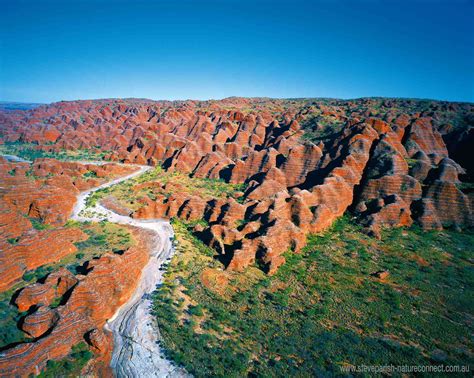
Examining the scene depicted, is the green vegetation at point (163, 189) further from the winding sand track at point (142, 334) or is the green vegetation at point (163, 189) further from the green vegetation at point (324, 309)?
the green vegetation at point (324, 309)

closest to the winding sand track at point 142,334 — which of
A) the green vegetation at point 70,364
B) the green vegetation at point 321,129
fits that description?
the green vegetation at point 70,364

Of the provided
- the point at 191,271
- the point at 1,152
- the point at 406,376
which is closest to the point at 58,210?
the point at 191,271

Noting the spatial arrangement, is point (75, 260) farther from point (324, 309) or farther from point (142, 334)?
point (324, 309)

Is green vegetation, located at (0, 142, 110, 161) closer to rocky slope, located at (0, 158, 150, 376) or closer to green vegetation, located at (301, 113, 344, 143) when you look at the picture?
rocky slope, located at (0, 158, 150, 376)

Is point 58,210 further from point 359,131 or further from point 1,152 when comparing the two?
point 1,152

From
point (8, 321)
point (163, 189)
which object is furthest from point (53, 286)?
point (163, 189)

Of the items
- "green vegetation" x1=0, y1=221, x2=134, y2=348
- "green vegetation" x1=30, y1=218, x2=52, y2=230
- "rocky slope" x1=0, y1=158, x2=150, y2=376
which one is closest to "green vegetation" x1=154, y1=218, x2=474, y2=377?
"rocky slope" x1=0, y1=158, x2=150, y2=376
